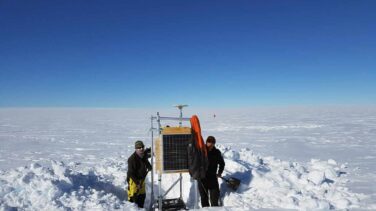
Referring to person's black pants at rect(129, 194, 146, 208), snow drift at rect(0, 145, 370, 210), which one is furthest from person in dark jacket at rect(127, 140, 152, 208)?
snow drift at rect(0, 145, 370, 210)

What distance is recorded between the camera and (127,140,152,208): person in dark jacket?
608 centimetres

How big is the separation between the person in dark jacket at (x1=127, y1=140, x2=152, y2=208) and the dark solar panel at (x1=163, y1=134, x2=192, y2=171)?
0.76 metres

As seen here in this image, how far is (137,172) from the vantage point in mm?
6168

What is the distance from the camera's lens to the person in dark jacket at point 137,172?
6.08 metres

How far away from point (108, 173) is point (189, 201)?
8.99 feet

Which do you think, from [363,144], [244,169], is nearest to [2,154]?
[244,169]

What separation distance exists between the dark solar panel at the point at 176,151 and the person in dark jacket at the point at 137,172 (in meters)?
0.76

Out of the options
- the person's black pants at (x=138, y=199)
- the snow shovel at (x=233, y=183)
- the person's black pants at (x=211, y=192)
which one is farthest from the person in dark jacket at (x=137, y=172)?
the snow shovel at (x=233, y=183)

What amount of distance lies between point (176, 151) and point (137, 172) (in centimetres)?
109

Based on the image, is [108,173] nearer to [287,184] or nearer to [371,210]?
[287,184]

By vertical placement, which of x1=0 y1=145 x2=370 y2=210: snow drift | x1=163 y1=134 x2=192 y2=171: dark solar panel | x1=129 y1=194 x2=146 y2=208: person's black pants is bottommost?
x1=129 y1=194 x2=146 y2=208: person's black pants

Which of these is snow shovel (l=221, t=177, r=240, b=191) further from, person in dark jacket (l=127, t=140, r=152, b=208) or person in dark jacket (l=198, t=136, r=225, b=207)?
person in dark jacket (l=127, t=140, r=152, b=208)

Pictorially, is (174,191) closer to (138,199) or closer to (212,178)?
(138,199)

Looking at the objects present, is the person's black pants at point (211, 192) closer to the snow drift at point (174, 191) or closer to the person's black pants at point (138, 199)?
the snow drift at point (174, 191)
